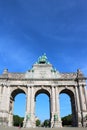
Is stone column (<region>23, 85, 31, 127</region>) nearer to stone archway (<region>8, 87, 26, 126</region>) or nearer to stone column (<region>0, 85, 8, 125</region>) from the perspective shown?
stone archway (<region>8, 87, 26, 126</region>)

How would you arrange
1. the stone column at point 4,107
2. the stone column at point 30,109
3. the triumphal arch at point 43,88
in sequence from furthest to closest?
the triumphal arch at point 43,88 → the stone column at point 4,107 → the stone column at point 30,109

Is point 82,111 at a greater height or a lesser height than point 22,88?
lesser

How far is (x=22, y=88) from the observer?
131 feet

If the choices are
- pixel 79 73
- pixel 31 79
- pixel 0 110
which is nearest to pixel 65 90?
pixel 79 73

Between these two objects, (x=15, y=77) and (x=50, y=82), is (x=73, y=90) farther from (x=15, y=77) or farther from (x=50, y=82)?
(x=15, y=77)

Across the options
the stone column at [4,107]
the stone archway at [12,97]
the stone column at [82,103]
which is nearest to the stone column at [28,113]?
the stone archway at [12,97]

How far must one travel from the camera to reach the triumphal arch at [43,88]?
121 ft

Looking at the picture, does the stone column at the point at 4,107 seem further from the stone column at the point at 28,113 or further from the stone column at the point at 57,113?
the stone column at the point at 57,113

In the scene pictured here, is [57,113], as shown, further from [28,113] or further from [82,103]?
[28,113]

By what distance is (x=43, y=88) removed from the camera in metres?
39.7

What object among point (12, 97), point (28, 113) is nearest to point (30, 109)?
point (28, 113)

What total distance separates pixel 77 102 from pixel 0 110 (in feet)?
56.2

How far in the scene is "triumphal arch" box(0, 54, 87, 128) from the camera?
36.9 meters

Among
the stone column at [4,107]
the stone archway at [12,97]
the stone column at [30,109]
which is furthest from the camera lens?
the stone archway at [12,97]
